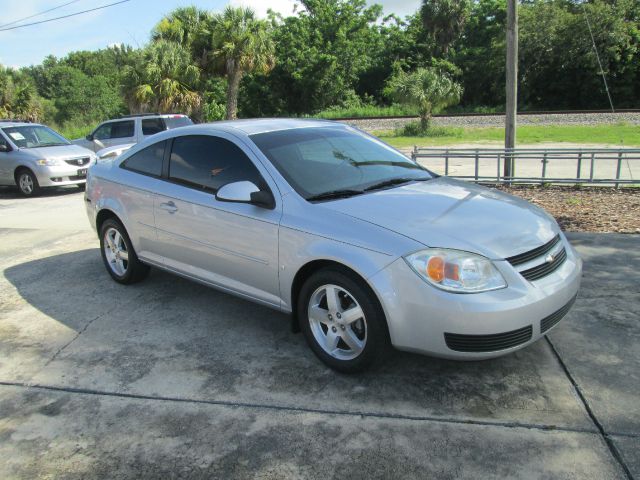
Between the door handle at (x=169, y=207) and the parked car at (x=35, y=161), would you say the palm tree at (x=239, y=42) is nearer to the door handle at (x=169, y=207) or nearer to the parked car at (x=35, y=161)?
the parked car at (x=35, y=161)

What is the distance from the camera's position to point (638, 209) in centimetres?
847

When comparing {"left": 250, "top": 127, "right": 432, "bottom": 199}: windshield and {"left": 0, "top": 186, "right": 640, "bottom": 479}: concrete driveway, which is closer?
{"left": 0, "top": 186, "right": 640, "bottom": 479}: concrete driveway

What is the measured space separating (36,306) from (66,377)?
171cm

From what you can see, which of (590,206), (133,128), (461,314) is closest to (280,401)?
(461,314)

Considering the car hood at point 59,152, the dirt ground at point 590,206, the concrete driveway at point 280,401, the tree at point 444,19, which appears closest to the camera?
the concrete driveway at point 280,401

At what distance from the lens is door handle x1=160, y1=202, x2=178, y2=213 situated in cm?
464

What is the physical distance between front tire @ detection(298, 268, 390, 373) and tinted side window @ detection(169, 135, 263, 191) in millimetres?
943

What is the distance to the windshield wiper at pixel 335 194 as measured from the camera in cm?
386

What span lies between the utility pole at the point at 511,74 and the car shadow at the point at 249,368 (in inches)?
319

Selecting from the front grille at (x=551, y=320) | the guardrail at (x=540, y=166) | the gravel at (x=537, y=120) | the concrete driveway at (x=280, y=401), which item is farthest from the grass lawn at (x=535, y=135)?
the concrete driveway at (x=280, y=401)

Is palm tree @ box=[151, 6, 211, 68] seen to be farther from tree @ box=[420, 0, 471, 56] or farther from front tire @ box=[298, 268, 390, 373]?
front tire @ box=[298, 268, 390, 373]

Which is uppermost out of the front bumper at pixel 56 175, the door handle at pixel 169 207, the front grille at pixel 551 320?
the door handle at pixel 169 207

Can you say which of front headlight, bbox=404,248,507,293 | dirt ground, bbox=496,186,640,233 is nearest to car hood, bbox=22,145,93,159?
dirt ground, bbox=496,186,640,233

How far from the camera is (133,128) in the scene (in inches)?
598
